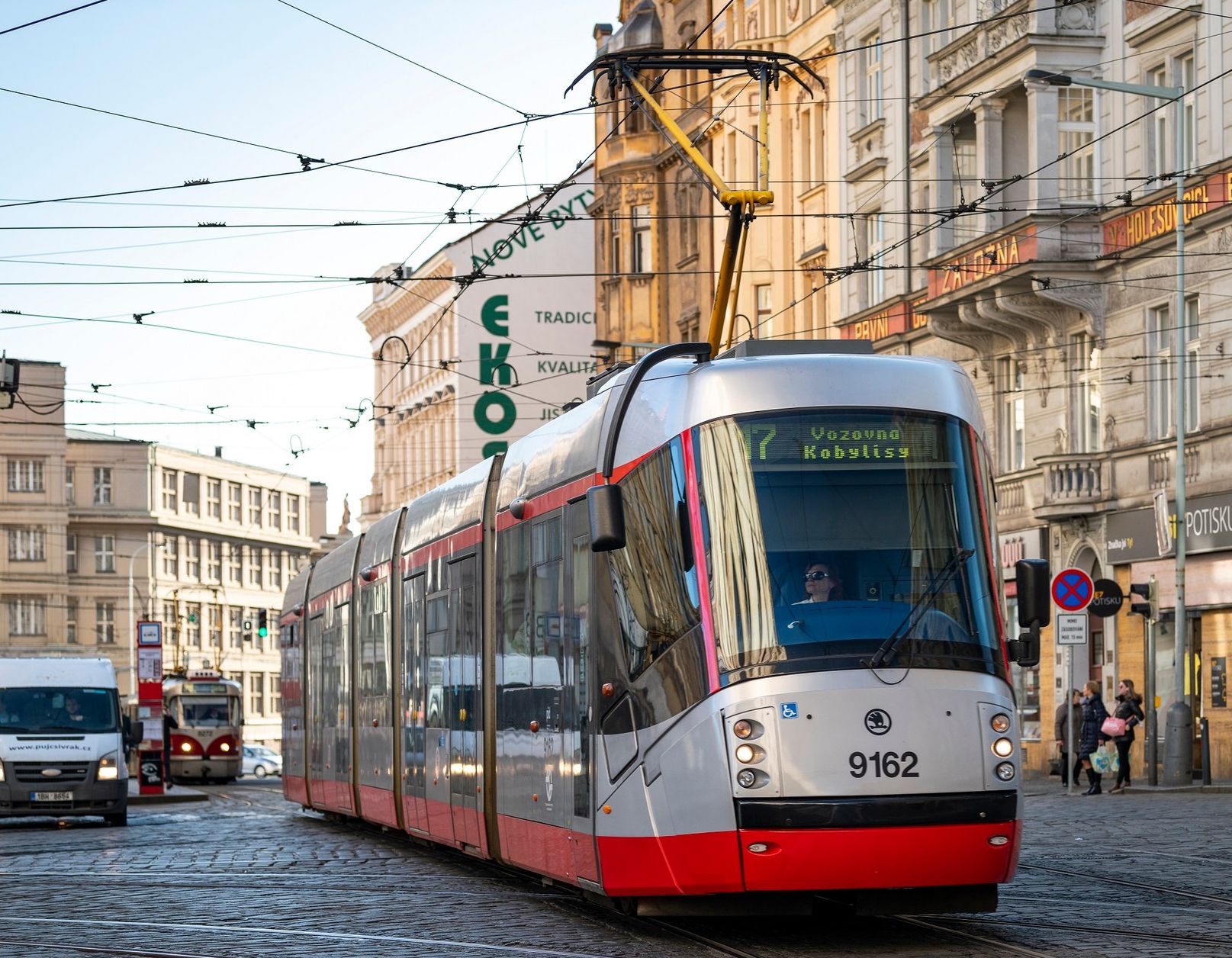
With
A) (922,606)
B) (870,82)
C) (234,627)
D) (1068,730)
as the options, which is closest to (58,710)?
(1068,730)

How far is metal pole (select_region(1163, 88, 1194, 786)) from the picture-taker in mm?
32594

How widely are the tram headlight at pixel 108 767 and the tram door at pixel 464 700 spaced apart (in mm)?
11958

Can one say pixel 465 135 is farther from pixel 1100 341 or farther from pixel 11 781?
pixel 1100 341

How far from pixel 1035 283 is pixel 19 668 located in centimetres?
1635

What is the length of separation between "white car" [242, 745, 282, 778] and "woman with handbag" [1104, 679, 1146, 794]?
172ft

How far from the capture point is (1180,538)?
3319cm

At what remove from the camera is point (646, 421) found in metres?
13.6

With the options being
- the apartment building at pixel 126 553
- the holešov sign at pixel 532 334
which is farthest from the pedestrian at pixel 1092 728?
the apartment building at pixel 126 553

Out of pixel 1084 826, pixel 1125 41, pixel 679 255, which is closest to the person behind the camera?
pixel 1084 826

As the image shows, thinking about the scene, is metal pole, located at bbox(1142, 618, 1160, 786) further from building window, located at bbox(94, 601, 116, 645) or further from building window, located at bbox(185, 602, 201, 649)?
building window, located at bbox(185, 602, 201, 649)

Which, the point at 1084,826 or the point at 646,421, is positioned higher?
the point at 646,421

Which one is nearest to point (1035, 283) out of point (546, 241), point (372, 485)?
point (546, 241)

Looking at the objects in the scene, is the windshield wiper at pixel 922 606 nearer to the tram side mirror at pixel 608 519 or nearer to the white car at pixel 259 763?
the tram side mirror at pixel 608 519

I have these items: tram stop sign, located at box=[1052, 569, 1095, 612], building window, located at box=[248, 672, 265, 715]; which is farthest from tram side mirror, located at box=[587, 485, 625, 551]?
building window, located at box=[248, 672, 265, 715]
